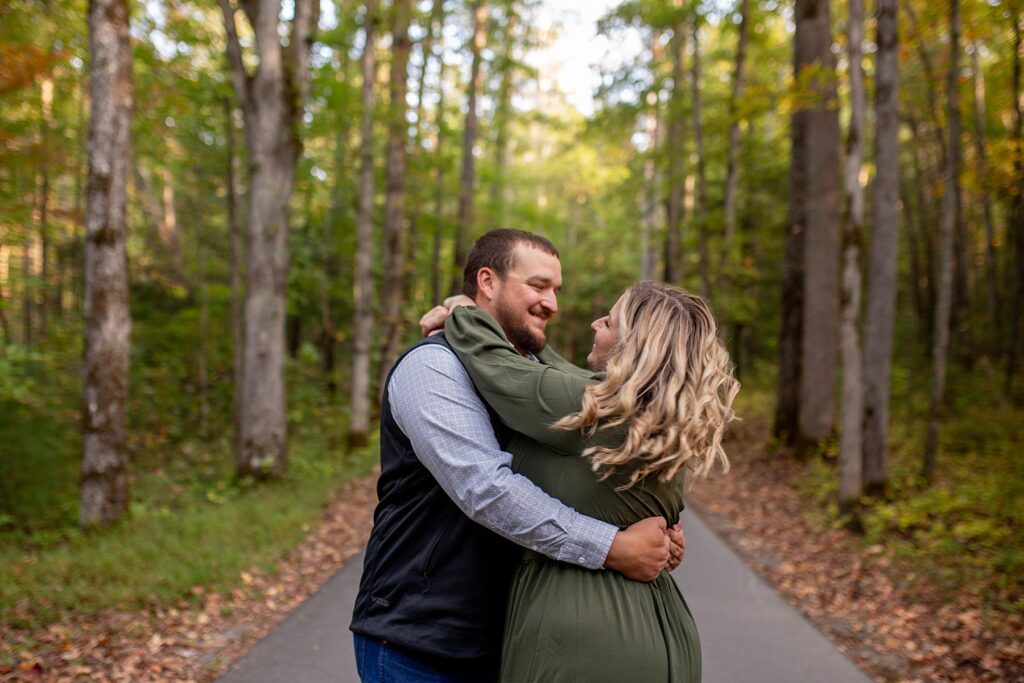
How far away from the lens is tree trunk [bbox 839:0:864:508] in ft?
29.2

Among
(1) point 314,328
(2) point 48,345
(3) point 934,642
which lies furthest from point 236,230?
(3) point 934,642

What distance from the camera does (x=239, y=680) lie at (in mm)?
4680

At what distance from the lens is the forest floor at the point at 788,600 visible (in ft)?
16.3

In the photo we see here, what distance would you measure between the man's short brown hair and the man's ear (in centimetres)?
2

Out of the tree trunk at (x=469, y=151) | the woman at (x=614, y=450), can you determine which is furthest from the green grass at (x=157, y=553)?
the tree trunk at (x=469, y=151)

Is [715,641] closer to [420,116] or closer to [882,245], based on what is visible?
[882,245]

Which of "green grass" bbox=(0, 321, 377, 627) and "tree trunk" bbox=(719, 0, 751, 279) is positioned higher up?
"tree trunk" bbox=(719, 0, 751, 279)

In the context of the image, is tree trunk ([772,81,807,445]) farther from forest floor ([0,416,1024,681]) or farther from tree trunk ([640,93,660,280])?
tree trunk ([640,93,660,280])

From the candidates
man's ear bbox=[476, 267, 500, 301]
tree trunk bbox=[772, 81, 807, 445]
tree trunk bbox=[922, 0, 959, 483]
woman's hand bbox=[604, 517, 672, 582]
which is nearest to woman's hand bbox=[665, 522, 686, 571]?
woman's hand bbox=[604, 517, 672, 582]

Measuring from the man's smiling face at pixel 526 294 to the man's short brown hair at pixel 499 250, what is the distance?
2 centimetres

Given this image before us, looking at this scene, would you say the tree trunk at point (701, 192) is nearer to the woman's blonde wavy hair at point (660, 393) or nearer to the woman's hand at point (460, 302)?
the woman's hand at point (460, 302)

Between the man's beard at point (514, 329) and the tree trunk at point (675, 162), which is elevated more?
the tree trunk at point (675, 162)

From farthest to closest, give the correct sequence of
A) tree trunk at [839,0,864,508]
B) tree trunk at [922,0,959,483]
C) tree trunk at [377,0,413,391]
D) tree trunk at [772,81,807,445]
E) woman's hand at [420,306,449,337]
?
1. tree trunk at [377,0,413,391]
2. tree trunk at [772,81,807,445]
3. tree trunk at [922,0,959,483]
4. tree trunk at [839,0,864,508]
5. woman's hand at [420,306,449,337]

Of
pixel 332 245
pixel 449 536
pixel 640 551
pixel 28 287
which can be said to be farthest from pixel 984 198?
pixel 28 287
